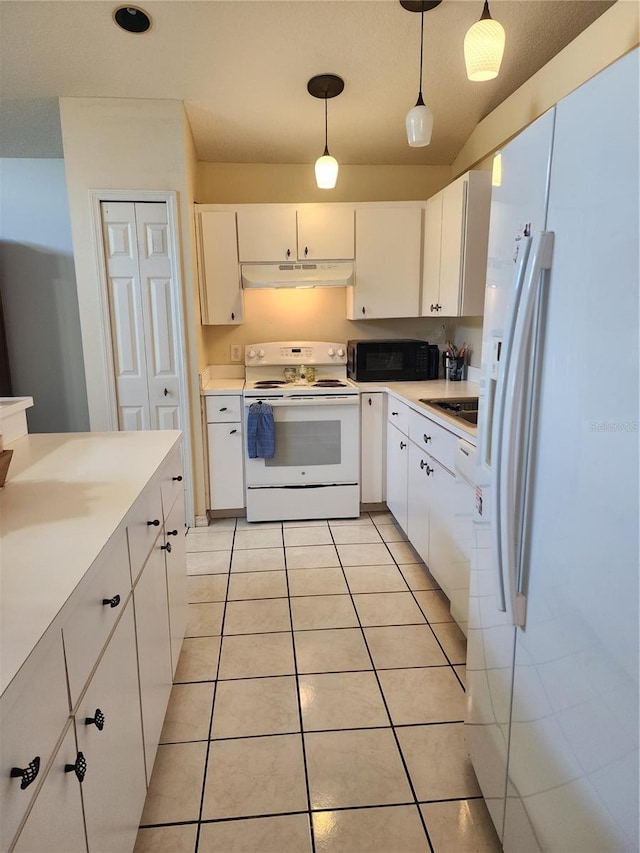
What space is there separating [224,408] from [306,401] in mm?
549

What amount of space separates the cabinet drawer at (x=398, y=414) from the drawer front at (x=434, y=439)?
91mm

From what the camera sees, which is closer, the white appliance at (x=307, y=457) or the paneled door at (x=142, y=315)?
the paneled door at (x=142, y=315)

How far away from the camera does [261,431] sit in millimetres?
3316

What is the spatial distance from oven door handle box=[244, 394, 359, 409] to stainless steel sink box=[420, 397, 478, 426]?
0.67 metres

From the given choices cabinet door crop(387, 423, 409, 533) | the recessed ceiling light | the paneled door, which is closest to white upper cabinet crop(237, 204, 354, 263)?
the paneled door

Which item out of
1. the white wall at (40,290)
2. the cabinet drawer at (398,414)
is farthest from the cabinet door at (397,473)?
the white wall at (40,290)

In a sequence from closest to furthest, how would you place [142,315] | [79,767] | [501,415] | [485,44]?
[79,767], [501,415], [485,44], [142,315]

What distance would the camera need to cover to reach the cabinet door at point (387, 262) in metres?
3.57

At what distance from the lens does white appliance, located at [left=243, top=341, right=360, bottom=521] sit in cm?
340

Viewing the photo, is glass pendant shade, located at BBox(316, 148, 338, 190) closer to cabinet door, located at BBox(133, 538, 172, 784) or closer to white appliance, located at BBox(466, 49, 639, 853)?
white appliance, located at BBox(466, 49, 639, 853)

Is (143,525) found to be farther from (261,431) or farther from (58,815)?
(261,431)

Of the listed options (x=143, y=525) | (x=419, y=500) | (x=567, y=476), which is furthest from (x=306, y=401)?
(x=567, y=476)

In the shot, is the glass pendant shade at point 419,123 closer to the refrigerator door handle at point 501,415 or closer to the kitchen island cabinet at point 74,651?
the refrigerator door handle at point 501,415

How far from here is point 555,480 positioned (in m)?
1.01
